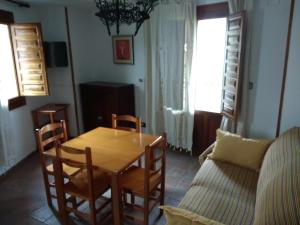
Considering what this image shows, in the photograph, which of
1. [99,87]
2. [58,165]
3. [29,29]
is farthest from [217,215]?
[29,29]

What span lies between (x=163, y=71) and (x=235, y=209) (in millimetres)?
2383

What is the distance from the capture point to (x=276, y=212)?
125 cm

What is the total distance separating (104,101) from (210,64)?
6.04ft

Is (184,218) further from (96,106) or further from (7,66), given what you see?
(7,66)

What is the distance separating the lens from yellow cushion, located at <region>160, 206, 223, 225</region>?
1.26m

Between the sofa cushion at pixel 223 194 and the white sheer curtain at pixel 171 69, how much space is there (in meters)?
1.33

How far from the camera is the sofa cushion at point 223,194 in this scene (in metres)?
1.74

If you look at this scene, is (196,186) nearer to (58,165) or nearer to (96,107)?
(58,165)

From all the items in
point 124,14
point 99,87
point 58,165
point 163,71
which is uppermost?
point 124,14

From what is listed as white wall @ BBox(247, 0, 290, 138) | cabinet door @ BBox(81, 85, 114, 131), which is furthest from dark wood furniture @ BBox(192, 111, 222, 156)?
cabinet door @ BBox(81, 85, 114, 131)

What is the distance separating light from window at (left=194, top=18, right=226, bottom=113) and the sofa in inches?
49.5

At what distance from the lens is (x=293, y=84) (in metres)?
2.53

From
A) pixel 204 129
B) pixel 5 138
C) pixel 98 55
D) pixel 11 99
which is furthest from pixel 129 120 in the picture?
pixel 98 55

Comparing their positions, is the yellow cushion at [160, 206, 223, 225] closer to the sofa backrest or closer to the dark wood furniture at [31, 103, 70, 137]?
the sofa backrest
